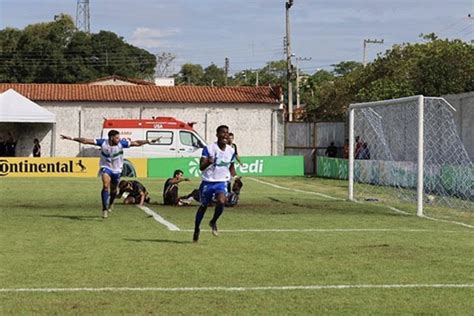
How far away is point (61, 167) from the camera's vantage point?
1558 inches

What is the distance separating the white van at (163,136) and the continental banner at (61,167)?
169 centimetres

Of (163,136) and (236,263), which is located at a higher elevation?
(163,136)

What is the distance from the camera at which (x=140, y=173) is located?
3966 cm

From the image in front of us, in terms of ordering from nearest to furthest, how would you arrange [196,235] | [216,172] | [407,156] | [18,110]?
[196,235] → [216,172] → [407,156] → [18,110]

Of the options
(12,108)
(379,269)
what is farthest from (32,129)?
(379,269)

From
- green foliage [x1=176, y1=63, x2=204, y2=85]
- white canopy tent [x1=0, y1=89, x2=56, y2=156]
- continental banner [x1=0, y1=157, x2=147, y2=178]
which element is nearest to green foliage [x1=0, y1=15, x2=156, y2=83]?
green foliage [x1=176, y1=63, x2=204, y2=85]

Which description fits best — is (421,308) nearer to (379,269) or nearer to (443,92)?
(379,269)

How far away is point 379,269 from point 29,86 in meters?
42.8

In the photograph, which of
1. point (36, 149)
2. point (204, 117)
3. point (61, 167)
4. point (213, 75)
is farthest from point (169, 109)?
point (213, 75)

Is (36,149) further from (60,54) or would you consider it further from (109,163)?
(60,54)

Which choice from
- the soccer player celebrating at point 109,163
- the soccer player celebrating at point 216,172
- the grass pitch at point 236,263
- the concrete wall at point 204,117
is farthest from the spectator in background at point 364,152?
the soccer player celebrating at point 216,172

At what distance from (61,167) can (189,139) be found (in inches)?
224

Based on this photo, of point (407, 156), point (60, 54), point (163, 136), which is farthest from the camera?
point (60, 54)

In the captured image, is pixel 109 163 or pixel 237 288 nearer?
pixel 237 288
